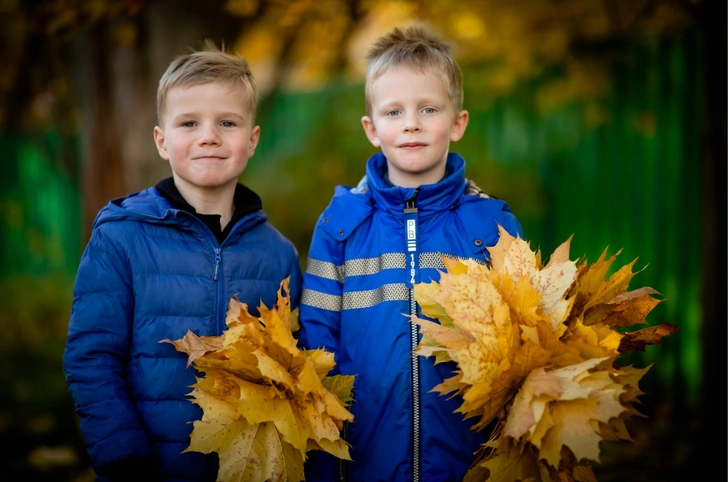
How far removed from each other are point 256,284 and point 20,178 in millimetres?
7555

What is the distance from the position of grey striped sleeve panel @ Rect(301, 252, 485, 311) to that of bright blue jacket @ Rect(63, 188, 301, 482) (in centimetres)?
24

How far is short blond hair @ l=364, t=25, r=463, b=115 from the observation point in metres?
2.50

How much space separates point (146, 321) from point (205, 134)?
2.32 feet

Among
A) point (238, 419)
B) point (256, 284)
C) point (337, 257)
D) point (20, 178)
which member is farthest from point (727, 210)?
point (20, 178)

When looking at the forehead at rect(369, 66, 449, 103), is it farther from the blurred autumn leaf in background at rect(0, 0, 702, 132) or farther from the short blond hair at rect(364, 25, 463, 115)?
the blurred autumn leaf in background at rect(0, 0, 702, 132)

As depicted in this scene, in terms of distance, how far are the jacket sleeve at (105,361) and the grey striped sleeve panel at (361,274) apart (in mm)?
668

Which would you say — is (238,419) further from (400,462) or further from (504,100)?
(504,100)

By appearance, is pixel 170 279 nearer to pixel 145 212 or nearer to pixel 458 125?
pixel 145 212

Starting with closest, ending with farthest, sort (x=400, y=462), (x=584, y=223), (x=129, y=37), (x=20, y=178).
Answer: (x=400, y=462)
(x=129, y=37)
(x=584, y=223)
(x=20, y=178)

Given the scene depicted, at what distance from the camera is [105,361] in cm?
216

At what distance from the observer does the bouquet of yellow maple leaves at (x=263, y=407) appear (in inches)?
76.0

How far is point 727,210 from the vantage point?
438 centimetres

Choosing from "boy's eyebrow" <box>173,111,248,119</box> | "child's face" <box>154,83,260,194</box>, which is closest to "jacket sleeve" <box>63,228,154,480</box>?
"child's face" <box>154,83,260,194</box>

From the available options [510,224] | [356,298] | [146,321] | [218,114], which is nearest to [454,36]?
[510,224]
